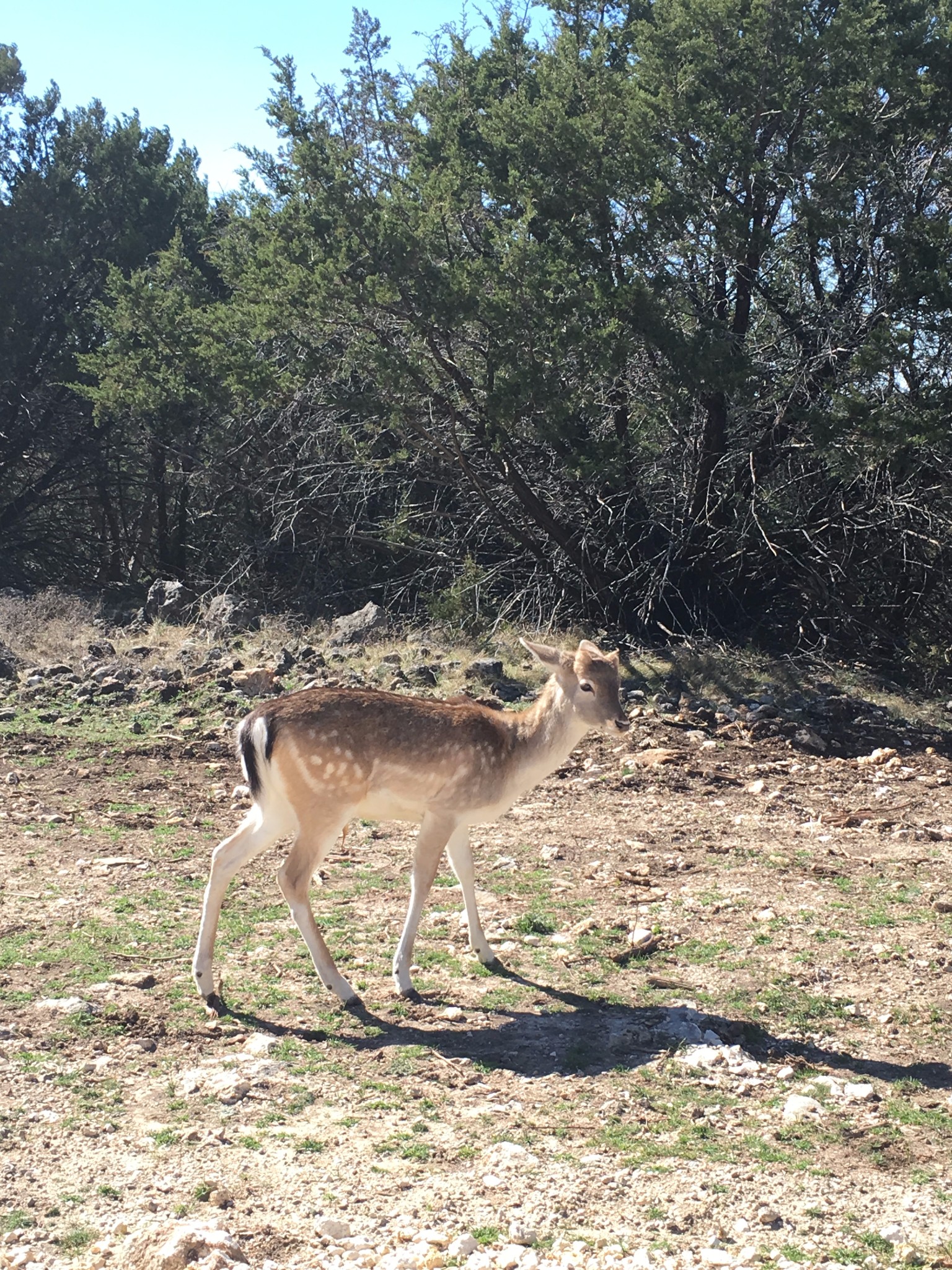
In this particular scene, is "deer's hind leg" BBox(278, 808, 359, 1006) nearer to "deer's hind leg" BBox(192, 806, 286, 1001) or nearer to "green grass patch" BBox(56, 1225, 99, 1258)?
"deer's hind leg" BBox(192, 806, 286, 1001)

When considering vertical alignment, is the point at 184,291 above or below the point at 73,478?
above

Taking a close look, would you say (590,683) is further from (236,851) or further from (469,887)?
(236,851)

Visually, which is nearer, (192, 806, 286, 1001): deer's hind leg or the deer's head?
(192, 806, 286, 1001): deer's hind leg

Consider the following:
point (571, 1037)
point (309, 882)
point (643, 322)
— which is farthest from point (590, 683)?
point (643, 322)

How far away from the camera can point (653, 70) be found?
1521 cm

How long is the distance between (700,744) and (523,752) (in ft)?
18.1

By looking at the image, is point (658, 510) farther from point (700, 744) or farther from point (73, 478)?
point (73, 478)

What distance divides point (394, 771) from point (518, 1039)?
163cm

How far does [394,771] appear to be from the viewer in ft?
23.1

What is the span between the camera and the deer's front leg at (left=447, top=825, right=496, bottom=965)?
7.21 meters

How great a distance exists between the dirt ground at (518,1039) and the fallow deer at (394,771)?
1.57 feet

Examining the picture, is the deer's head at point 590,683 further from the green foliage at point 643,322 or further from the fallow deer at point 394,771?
the green foliage at point 643,322

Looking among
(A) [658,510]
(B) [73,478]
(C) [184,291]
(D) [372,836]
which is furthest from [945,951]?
(B) [73,478]

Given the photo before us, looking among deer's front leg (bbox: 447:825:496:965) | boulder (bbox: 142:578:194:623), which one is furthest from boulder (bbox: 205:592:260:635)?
deer's front leg (bbox: 447:825:496:965)
